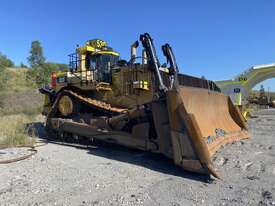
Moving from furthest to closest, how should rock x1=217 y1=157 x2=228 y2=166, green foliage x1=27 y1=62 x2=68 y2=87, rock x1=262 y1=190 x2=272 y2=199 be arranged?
green foliage x1=27 y1=62 x2=68 y2=87
rock x1=217 y1=157 x2=228 y2=166
rock x1=262 y1=190 x2=272 y2=199

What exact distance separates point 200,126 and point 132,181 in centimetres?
221

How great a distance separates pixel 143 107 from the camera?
23.8ft

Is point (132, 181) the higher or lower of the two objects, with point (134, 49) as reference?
lower

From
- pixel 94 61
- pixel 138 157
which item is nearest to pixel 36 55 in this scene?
pixel 94 61

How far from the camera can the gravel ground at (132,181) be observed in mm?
4480

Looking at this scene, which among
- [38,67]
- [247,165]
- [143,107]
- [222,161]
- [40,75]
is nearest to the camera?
[247,165]

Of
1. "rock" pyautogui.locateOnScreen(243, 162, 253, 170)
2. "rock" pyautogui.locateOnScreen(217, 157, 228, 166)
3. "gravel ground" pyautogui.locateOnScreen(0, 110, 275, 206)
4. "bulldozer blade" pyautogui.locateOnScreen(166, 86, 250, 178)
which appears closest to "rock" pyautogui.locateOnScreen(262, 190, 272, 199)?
"gravel ground" pyautogui.locateOnScreen(0, 110, 275, 206)

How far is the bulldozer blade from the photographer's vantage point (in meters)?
5.52

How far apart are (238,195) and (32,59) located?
51.7 m

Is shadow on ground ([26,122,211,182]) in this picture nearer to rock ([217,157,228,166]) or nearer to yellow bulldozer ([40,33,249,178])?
yellow bulldozer ([40,33,249,178])

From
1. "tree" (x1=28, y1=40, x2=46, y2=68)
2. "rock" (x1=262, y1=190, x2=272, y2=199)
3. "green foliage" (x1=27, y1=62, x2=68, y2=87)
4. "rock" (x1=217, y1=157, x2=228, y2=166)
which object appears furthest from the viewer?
"tree" (x1=28, y1=40, x2=46, y2=68)

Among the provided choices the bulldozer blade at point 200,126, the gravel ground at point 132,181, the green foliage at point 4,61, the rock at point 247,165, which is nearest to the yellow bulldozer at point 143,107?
the bulldozer blade at point 200,126

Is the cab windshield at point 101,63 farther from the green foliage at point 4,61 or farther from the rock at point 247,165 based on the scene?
the green foliage at point 4,61

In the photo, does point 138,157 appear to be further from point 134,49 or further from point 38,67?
point 38,67
